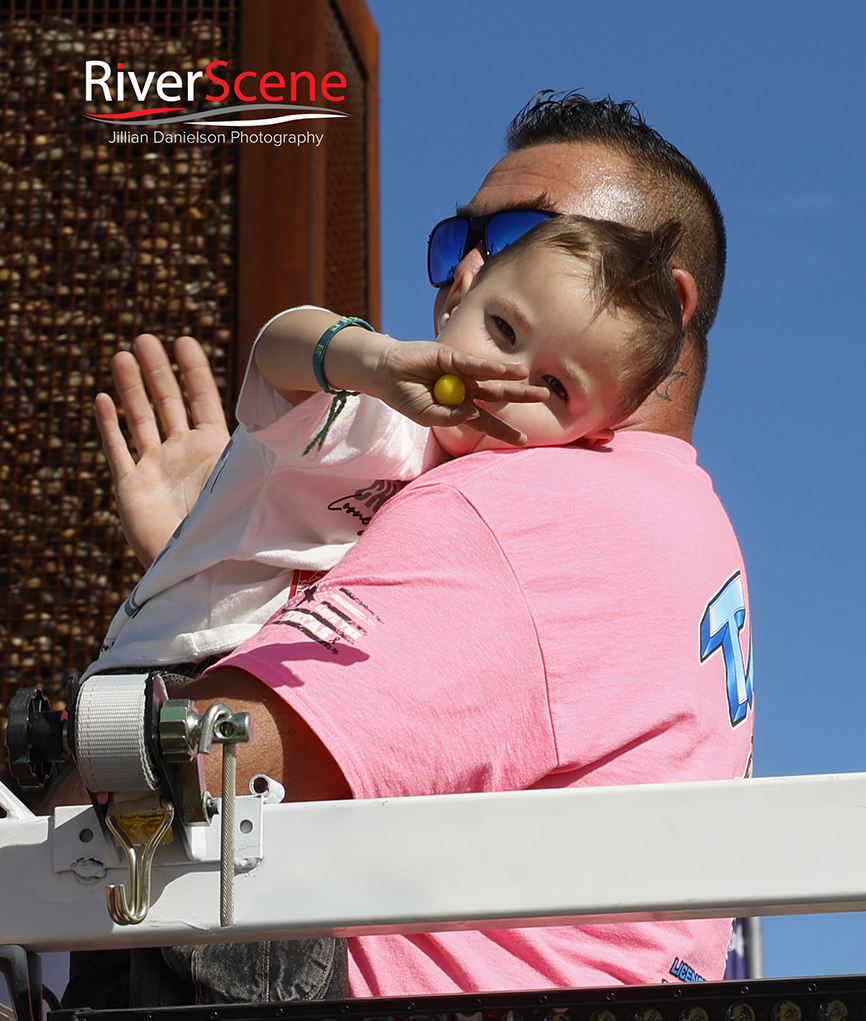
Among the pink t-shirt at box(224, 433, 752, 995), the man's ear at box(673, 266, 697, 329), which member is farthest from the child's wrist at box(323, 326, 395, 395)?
the man's ear at box(673, 266, 697, 329)

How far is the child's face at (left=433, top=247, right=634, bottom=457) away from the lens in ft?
4.23

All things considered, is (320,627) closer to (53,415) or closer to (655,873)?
(655,873)

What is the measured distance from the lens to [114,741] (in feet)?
2.64

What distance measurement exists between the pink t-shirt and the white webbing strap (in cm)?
17

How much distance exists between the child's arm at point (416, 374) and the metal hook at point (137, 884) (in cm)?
37

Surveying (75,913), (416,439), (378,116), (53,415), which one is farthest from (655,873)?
(378,116)

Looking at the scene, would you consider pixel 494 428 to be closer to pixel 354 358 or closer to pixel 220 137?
pixel 354 358

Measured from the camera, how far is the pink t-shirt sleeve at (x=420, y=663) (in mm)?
968

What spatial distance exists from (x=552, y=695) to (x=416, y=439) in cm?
39

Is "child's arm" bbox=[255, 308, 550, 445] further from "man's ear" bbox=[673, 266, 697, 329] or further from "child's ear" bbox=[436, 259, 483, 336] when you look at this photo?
"man's ear" bbox=[673, 266, 697, 329]

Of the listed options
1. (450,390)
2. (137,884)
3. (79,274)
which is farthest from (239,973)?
(79,274)

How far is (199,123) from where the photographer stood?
163 inches

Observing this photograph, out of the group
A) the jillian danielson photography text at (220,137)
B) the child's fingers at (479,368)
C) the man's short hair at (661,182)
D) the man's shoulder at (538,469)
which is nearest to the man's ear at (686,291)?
the man's short hair at (661,182)

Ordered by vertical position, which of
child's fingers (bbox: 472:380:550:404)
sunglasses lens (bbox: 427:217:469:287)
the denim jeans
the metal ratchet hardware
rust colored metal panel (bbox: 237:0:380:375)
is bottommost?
the denim jeans
